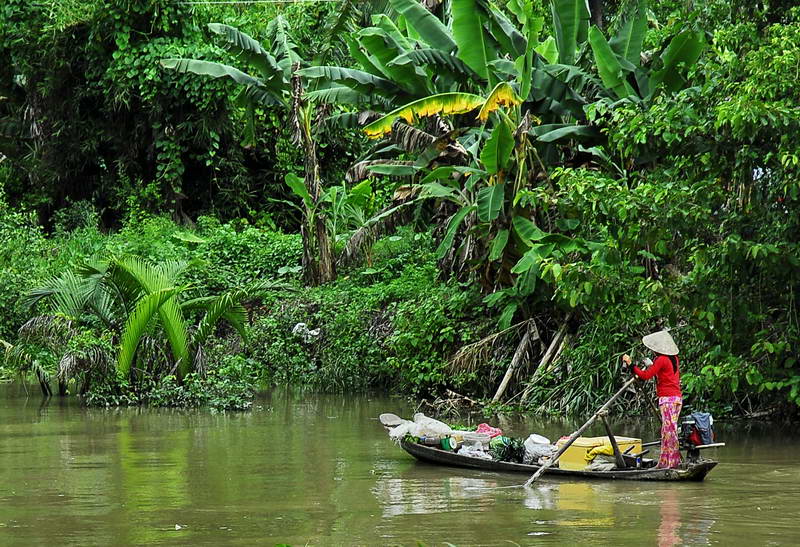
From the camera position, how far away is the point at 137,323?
55.3 ft

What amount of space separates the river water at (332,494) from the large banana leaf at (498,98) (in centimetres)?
411

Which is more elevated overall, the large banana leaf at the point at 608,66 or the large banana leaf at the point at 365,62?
the large banana leaf at the point at 365,62

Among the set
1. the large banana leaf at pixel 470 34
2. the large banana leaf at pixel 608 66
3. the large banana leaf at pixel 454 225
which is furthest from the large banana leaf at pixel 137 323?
the large banana leaf at pixel 608 66

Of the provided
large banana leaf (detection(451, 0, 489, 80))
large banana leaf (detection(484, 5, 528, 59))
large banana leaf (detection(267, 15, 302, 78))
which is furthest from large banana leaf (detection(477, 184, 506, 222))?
large banana leaf (detection(267, 15, 302, 78))

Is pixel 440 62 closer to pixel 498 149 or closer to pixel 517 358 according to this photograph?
pixel 498 149

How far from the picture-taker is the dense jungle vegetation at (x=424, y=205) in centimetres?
1287

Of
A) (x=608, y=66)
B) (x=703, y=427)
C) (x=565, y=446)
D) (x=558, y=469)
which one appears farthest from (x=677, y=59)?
(x=558, y=469)

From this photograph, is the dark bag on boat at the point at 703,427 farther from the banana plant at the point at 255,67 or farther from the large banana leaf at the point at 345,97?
the banana plant at the point at 255,67

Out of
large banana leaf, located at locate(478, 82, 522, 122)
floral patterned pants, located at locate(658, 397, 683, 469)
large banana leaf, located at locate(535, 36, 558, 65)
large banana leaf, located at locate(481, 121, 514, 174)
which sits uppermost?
large banana leaf, located at locate(535, 36, 558, 65)

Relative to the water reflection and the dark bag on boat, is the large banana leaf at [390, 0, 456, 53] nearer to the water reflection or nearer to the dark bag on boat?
the dark bag on boat

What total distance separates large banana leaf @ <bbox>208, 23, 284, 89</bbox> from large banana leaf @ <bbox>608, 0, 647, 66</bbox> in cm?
718

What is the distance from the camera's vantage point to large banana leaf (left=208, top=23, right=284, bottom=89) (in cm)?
2022

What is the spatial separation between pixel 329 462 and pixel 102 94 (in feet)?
61.8

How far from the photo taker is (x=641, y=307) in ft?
44.4
